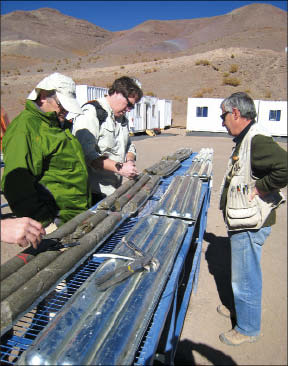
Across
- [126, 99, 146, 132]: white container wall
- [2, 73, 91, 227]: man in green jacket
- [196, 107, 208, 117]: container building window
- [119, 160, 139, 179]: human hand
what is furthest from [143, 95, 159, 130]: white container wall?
[2, 73, 91, 227]: man in green jacket

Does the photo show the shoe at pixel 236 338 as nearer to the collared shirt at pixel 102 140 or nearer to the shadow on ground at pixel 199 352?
the shadow on ground at pixel 199 352

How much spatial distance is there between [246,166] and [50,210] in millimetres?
1548

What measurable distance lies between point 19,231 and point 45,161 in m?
0.73

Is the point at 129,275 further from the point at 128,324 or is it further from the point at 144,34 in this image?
the point at 144,34

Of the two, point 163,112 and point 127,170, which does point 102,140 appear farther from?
point 163,112

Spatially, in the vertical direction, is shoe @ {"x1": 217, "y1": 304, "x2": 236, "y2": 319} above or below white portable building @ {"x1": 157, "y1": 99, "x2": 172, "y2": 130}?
below

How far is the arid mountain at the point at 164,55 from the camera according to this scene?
30.8 metres

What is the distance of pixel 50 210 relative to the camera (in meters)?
1.93

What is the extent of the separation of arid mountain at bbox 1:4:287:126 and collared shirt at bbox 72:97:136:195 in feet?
59.6

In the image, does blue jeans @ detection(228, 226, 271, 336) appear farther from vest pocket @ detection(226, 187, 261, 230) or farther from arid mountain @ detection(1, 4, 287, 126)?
arid mountain @ detection(1, 4, 287, 126)

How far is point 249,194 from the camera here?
2285mm

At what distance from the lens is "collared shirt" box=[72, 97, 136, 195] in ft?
7.93

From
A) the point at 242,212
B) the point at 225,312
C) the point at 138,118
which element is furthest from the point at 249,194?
the point at 138,118

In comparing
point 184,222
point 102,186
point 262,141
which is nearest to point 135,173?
point 102,186
